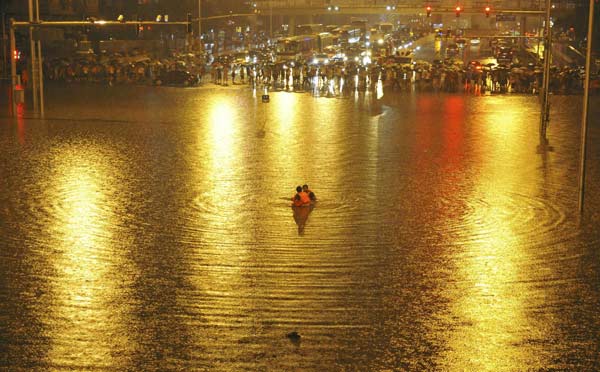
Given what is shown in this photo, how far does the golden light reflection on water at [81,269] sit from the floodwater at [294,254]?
1.6 inches

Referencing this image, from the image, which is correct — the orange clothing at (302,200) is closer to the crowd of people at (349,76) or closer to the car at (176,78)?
the crowd of people at (349,76)

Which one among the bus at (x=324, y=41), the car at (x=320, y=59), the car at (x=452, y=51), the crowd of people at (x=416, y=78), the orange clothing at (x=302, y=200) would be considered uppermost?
the bus at (x=324, y=41)

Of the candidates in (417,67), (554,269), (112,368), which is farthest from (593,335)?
(417,67)

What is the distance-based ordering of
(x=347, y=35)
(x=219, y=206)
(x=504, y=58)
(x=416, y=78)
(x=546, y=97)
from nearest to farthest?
(x=219, y=206)
(x=546, y=97)
(x=416, y=78)
(x=504, y=58)
(x=347, y=35)

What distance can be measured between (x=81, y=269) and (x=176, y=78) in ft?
147

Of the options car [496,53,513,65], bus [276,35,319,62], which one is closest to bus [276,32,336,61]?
bus [276,35,319,62]

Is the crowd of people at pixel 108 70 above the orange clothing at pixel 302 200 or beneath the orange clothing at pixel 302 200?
above

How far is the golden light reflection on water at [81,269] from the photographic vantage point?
10.5 metres

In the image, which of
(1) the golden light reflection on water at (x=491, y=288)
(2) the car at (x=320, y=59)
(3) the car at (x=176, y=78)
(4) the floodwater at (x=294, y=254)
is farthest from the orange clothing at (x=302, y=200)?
(2) the car at (x=320, y=59)

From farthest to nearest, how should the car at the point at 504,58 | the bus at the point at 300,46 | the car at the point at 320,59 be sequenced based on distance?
the bus at the point at 300,46 → the car at the point at 320,59 → the car at the point at 504,58

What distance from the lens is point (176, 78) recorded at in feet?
189

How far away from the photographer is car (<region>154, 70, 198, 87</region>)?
57.1 m

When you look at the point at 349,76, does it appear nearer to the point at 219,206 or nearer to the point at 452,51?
the point at 452,51

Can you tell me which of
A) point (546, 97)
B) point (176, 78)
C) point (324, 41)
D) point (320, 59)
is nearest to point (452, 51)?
point (324, 41)
